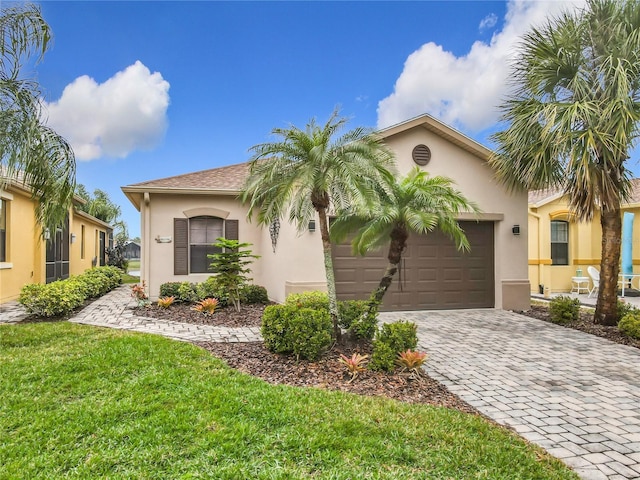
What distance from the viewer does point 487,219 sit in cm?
1111

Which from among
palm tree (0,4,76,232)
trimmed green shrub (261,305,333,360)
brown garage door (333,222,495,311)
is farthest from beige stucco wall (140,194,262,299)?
trimmed green shrub (261,305,333,360)

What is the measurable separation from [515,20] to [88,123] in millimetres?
15461

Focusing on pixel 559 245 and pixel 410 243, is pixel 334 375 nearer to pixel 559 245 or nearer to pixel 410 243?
pixel 410 243

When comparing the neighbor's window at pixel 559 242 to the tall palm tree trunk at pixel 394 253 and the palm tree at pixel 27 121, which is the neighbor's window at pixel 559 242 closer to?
the tall palm tree trunk at pixel 394 253

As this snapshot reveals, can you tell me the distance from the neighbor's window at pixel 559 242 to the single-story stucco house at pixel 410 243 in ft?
17.1

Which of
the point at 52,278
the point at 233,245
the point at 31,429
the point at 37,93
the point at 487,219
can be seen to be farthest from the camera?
the point at 52,278

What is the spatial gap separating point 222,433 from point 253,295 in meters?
7.91

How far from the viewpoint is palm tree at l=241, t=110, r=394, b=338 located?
5754 millimetres

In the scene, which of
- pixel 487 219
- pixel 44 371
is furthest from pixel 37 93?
pixel 487 219

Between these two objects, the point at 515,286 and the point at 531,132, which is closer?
the point at 531,132

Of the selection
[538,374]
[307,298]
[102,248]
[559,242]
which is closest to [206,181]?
[307,298]

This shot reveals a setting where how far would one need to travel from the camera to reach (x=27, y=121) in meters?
6.43

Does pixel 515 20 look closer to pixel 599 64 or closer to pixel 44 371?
pixel 599 64

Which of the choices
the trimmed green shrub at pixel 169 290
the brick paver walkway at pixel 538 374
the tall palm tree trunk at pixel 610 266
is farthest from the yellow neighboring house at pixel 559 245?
the trimmed green shrub at pixel 169 290
